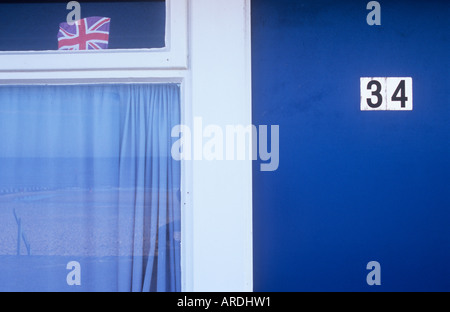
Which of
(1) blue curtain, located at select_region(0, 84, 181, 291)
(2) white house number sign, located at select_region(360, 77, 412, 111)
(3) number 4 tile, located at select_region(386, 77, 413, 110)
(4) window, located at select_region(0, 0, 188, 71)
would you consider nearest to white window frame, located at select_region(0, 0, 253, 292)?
(4) window, located at select_region(0, 0, 188, 71)

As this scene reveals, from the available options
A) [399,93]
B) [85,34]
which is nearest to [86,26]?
[85,34]

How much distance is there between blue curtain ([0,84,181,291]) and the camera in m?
2.10

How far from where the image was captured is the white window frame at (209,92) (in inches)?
78.3

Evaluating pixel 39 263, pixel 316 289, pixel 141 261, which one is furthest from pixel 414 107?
pixel 39 263

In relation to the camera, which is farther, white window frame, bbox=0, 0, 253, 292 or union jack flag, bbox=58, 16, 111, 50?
union jack flag, bbox=58, 16, 111, 50

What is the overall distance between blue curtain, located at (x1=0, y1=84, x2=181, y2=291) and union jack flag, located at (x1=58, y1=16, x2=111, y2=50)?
0.73 feet

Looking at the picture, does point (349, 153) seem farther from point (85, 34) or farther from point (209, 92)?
point (85, 34)

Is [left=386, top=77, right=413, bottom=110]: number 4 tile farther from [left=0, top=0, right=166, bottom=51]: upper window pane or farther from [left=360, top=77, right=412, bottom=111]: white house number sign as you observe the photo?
[left=0, top=0, right=166, bottom=51]: upper window pane

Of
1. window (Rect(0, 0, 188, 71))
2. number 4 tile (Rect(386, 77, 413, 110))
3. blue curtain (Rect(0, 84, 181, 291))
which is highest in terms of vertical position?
window (Rect(0, 0, 188, 71))

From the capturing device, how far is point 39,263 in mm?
2146

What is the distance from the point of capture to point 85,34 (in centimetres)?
213

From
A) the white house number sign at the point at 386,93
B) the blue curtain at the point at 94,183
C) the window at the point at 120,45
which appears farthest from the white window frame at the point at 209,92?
the white house number sign at the point at 386,93

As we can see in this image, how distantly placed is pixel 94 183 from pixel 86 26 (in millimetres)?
863
